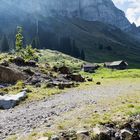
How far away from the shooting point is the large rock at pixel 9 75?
51487 millimetres

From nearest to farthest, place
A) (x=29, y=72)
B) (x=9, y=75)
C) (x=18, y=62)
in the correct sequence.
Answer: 1. (x=9, y=75)
2. (x=29, y=72)
3. (x=18, y=62)

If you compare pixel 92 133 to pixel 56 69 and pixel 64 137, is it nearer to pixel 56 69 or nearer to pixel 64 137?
pixel 64 137

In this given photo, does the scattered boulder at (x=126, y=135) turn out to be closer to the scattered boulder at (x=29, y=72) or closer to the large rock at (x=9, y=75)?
the large rock at (x=9, y=75)

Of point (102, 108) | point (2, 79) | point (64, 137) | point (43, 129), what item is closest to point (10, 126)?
point (43, 129)

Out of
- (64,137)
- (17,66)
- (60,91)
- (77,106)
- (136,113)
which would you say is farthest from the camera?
(17,66)

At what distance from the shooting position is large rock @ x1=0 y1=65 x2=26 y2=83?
51.5 meters

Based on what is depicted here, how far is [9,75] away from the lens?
52.1m

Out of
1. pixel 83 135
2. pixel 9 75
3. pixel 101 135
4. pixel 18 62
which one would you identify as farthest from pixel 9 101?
pixel 18 62

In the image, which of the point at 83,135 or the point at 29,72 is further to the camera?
the point at 29,72

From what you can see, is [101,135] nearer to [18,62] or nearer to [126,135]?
[126,135]

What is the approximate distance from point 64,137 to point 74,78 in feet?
136

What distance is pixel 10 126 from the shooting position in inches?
970

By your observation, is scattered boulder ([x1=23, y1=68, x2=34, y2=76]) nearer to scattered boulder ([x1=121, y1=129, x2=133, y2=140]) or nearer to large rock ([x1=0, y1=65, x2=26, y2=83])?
large rock ([x1=0, y1=65, x2=26, y2=83])

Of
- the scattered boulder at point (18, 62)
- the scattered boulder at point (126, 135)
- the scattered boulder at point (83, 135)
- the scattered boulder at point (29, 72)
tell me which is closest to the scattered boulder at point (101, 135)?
the scattered boulder at point (83, 135)
